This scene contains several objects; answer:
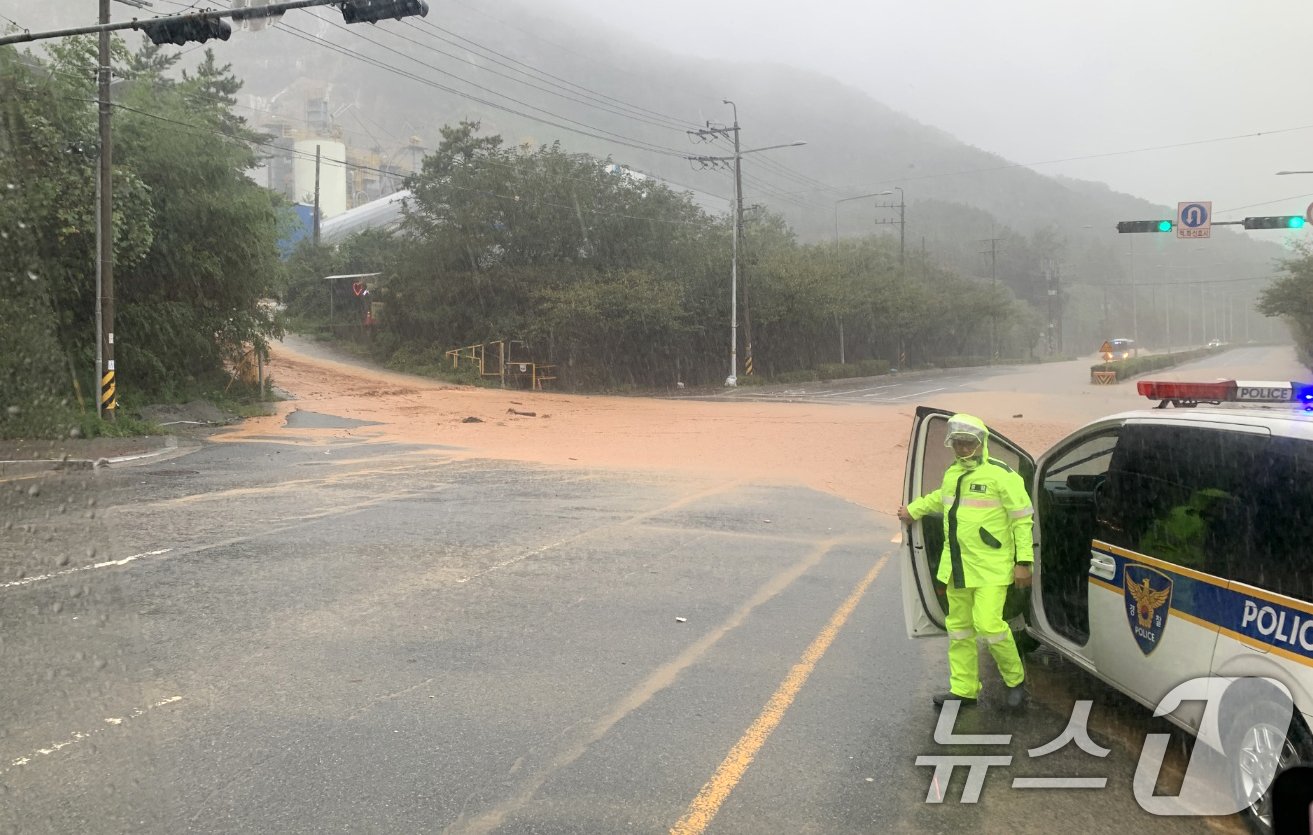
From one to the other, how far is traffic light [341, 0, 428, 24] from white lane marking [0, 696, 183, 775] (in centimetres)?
790

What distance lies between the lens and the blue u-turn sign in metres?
23.4

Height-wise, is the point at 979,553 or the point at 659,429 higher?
the point at 979,553

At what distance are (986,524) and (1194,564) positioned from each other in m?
0.98

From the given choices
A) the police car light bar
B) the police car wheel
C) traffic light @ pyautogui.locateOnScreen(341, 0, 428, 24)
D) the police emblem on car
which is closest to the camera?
the police car wheel

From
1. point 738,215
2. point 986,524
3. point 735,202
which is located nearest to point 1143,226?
point 738,215

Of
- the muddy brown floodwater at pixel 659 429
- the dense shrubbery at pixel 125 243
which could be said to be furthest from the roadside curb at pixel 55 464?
the muddy brown floodwater at pixel 659 429

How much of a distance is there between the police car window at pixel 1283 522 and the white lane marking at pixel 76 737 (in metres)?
4.77

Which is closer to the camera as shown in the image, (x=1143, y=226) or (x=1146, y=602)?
(x=1146, y=602)

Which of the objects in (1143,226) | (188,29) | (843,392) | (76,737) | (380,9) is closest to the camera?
(76,737)

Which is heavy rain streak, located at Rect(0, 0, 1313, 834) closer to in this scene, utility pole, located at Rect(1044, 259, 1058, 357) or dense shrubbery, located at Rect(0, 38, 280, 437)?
dense shrubbery, located at Rect(0, 38, 280, 437)

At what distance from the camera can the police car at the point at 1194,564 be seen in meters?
3.28

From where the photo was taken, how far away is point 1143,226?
75.7ft

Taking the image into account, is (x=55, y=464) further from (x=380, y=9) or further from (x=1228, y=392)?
(x=1228, y=392)

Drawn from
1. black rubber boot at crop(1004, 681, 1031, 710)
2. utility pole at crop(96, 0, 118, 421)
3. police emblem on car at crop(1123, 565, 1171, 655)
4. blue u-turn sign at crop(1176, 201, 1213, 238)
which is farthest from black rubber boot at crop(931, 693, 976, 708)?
blue u-turn sign at crop(1176, 201, 1213, 238)
